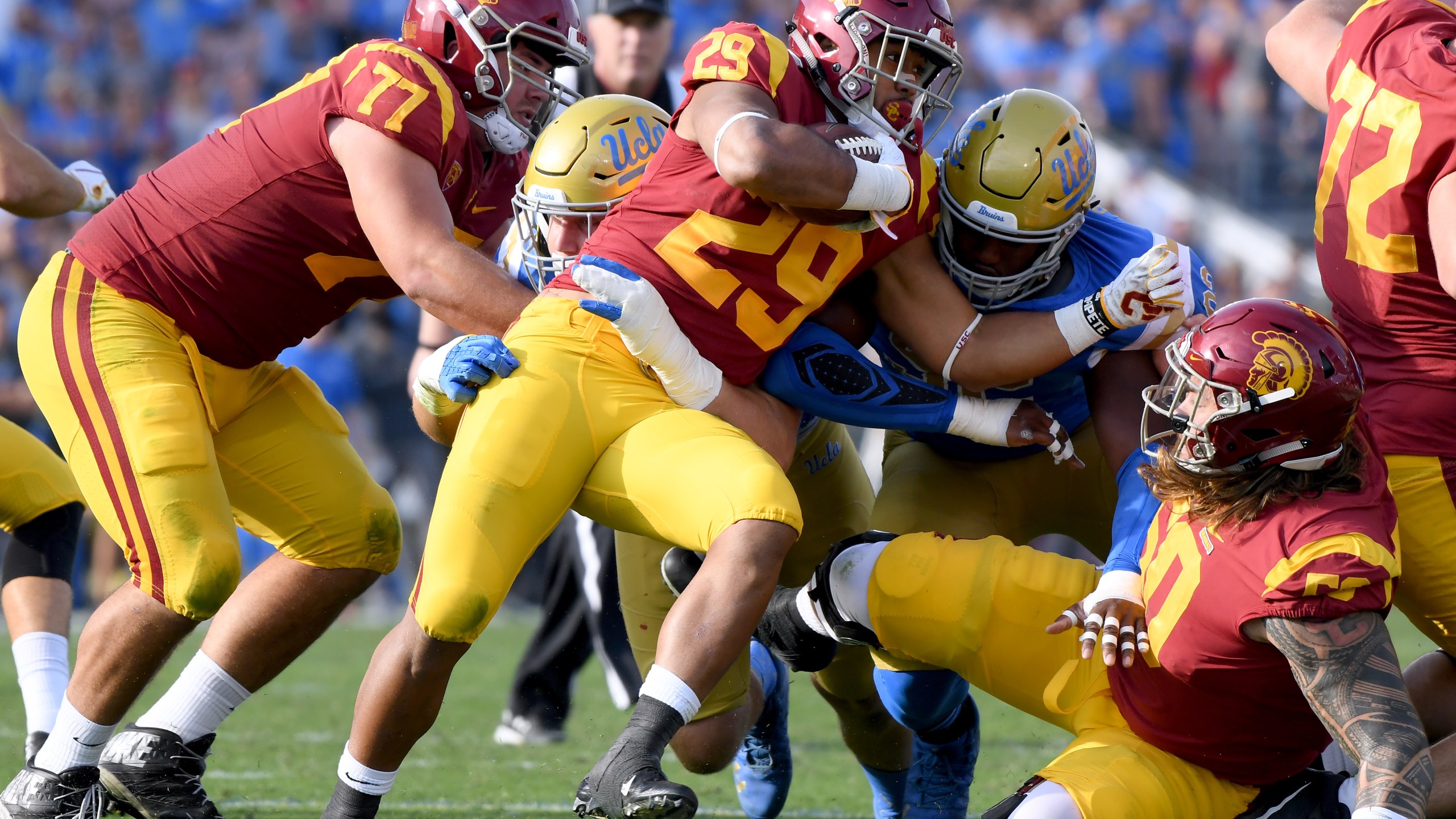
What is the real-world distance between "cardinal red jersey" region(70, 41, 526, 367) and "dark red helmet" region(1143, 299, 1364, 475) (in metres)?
1.79

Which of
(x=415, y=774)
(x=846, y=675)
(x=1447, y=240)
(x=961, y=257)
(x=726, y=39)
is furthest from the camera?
(x=415, y=774)

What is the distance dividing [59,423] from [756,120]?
6.01ft

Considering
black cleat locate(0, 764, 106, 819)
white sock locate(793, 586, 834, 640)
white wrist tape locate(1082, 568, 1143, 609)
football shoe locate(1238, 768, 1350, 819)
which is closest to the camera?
football shoe locate(1238, 768, 1350, 819)

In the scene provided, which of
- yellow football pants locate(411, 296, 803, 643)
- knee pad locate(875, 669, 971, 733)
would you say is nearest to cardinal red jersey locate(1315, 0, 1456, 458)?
knee pad locate(875, 669, 971, 733)

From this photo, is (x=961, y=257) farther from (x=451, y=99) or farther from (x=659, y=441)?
(x=451, y=99)

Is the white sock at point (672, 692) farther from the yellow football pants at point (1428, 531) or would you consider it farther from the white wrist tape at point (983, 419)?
the yellow football pants at point (1428, 531)

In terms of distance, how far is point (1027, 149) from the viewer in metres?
3.52

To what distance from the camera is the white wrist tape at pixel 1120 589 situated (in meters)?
3.11

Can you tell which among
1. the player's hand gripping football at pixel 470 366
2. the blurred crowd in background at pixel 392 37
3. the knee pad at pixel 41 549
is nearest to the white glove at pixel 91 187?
the knee pad at pixel 41 549

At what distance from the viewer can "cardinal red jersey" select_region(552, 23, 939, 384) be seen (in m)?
3.29

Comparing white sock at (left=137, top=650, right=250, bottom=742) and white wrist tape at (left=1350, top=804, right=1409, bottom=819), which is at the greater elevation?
white wrist tape at (left=1350, top=804, right=1409, bottom=819)

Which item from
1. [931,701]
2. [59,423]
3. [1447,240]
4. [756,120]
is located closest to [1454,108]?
[1447,240]

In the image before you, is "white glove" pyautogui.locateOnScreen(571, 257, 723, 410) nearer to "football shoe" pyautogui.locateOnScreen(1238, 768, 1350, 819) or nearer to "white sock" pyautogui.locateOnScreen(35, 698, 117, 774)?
"football shoe" pyautogui.locateOnScreen(1238, 768, 1350, 819)

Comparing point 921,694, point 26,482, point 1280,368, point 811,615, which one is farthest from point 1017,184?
point 26,482
